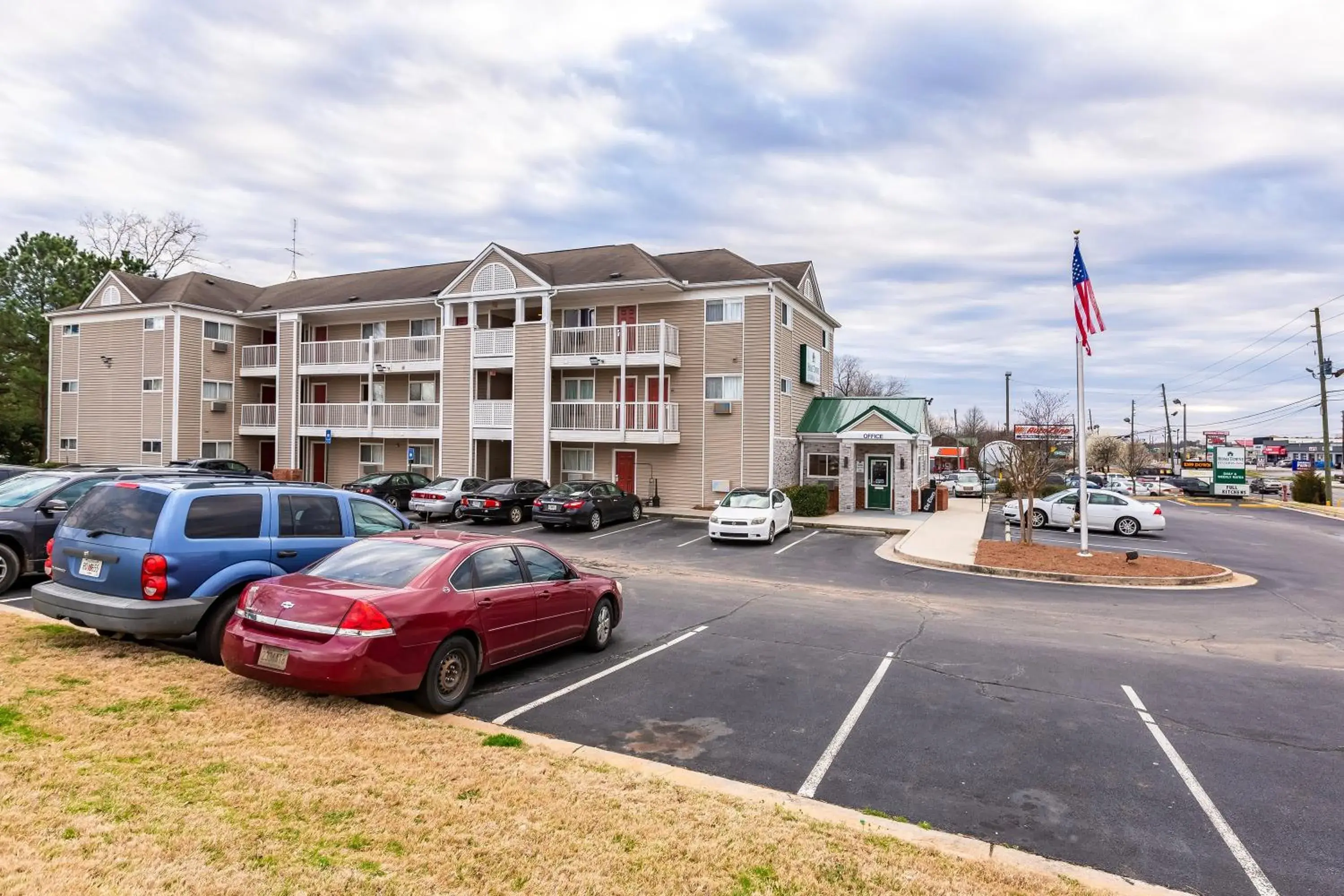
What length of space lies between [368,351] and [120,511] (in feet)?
85.7

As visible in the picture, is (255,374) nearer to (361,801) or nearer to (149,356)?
(149,356)

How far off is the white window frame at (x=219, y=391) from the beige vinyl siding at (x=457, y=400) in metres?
12.7

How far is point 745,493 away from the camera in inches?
804

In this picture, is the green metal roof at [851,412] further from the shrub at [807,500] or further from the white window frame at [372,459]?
the white window frame at [372,459]

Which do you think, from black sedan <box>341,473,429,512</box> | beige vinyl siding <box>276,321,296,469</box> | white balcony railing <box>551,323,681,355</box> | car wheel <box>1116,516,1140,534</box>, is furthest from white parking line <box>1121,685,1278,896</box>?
beige vinyl siding <box>276,321,296,469</box>

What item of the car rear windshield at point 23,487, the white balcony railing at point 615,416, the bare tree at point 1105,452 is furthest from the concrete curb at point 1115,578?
the bare tree at point 1105,452

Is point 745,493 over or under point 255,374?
under

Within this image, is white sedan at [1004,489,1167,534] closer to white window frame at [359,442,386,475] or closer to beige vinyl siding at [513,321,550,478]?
beige vinyl siding at [513,321,550,478]

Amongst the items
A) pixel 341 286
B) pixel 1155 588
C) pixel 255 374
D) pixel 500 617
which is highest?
pixel 341 286

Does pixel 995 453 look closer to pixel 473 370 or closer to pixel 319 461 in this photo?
pixel 473 370

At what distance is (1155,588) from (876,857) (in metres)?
13.0

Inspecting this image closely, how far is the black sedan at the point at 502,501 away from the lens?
22031 mm

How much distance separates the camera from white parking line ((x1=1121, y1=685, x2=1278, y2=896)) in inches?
157

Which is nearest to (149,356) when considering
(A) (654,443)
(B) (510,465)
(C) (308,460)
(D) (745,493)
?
(C) (308,460)
